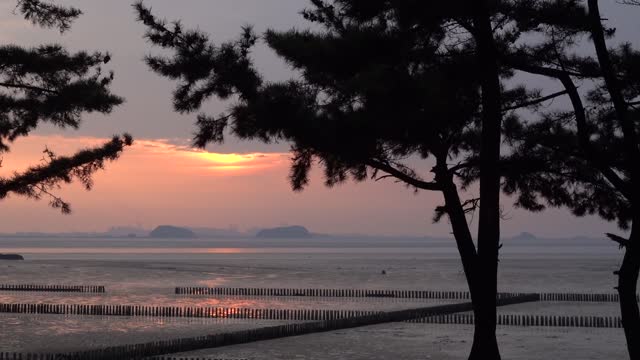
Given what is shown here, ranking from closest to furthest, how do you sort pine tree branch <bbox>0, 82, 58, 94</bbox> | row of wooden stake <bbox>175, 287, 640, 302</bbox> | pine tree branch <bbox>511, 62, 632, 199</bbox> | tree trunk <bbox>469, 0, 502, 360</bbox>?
pine tree branch <bbox>511, 62, 632, 199</bbox>
tree trunk <bbox>469, 0, 502, 360</bbox>
pine tree branch <bbox>0, 82, 58, 94</bbox>
row of wooden stake <bbox>175, 287, 640, 302</bbox>

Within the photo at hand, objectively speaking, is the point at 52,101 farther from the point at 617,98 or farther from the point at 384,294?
the point at 384,294

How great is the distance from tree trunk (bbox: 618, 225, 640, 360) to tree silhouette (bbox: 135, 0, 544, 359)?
301cm

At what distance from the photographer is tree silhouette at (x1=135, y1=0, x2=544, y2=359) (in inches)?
741

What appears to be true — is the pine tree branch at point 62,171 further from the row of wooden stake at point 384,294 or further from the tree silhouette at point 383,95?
the row of wooden stake at point 384,294

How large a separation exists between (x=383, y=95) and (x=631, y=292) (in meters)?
6.34

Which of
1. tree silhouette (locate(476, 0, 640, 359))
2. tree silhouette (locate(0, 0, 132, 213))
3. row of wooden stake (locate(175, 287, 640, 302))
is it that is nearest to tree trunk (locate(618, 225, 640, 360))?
tree silhouette (locate(476, 0, 640, 359))

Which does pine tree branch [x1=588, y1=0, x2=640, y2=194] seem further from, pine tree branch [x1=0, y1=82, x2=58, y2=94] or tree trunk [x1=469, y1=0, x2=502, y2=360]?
pine tree branch [x1=0, y1=82, x2=58, y2=94]

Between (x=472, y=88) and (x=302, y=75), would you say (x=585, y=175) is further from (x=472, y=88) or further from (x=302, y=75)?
(x=302, y=75)

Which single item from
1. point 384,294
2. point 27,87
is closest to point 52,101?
point 27,87

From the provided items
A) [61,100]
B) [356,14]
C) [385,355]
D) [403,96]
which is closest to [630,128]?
[403,96]

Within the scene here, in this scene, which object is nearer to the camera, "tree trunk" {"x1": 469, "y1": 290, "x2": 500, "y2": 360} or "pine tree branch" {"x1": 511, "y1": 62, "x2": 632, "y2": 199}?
"pine tree branch" {"x1": 511, "y1": 62, "x2": 632, "y2": 199}

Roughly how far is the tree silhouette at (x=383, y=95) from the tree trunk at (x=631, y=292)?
301 cm

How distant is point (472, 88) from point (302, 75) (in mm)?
4093

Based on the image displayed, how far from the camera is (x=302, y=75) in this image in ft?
69.8
